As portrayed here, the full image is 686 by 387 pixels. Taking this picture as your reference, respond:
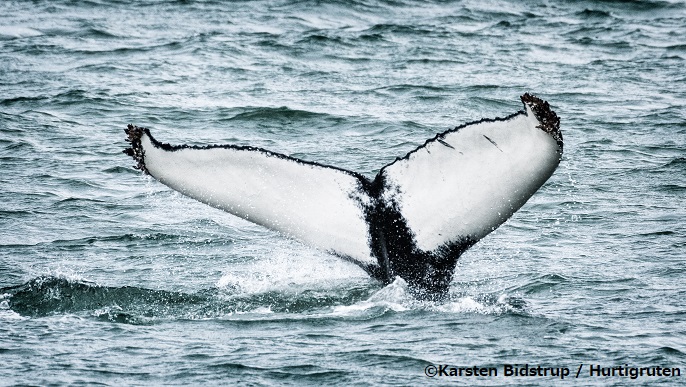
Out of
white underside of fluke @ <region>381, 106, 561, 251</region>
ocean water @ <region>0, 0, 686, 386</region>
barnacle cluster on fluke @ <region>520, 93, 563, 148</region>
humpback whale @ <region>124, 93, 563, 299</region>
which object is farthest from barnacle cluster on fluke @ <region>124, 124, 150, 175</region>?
barnacle cluster on fluke @ <region>520, 93, 563, 148</region>

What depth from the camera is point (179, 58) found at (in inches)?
729

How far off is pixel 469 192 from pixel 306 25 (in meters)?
15.2

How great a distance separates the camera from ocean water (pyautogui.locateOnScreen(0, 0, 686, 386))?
279 inches

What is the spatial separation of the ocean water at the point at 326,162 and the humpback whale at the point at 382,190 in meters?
0.51

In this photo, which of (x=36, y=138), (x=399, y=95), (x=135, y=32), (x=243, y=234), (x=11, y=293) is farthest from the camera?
(x=135, y=32)

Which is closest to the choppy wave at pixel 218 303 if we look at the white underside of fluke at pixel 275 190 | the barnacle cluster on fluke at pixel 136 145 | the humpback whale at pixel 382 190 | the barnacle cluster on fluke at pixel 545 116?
the humpback whale at pixel 382 190

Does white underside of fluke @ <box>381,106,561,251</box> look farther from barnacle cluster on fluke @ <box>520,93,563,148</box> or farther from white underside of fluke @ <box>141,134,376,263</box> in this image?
white underside of fluke @ <box>141,134,376,263</box>

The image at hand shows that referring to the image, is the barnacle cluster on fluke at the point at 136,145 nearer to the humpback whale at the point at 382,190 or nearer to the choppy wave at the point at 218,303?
the humpback whale at the point at 382,190

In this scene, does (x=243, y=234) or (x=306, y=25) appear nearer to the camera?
(x=243, y=234)

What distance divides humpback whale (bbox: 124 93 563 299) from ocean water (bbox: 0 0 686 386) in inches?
20.2

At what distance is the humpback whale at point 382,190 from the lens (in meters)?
6.51

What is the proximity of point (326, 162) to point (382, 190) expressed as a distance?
6.12m

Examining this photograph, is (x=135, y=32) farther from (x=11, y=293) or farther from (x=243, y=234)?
(x=11, y=293)

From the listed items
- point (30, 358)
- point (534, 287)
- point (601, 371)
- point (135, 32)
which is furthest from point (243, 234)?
point (135, 32)
